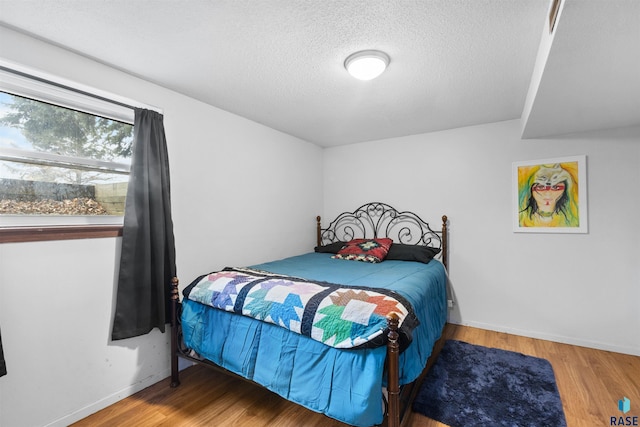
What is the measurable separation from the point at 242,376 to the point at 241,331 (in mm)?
282

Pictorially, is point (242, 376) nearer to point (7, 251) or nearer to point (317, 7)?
point (7, 251)

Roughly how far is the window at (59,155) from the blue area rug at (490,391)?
8.72 feet

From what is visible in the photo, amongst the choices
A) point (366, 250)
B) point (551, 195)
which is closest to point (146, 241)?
point (366, 250)

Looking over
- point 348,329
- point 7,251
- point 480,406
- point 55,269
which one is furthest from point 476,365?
point 7,251

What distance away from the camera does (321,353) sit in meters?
1.65

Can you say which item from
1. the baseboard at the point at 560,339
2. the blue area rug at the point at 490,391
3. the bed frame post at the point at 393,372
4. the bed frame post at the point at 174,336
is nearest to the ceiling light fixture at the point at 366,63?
the bed frame post at the point at 393,372

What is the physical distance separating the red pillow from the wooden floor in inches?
66.2

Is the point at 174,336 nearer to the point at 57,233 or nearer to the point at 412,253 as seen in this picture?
the point at 57,233

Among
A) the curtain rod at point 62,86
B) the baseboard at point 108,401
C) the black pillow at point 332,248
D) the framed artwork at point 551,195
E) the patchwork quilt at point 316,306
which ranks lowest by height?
the baseboard at point 108,401

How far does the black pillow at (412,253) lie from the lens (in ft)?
10.7

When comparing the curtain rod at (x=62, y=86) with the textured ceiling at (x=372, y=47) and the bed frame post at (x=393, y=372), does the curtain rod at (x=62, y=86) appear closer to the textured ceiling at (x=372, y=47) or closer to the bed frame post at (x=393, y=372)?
the textured ceiling at (x=372, y=47)

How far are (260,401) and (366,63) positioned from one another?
2.43 metres

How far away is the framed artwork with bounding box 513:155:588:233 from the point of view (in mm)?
2932

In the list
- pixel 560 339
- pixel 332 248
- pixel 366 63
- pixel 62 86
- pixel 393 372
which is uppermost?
pixel 366 63
